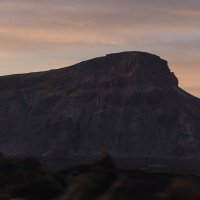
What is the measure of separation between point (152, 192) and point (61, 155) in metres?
167

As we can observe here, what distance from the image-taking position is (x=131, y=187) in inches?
1056

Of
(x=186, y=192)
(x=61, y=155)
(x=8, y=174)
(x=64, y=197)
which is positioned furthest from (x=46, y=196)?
(x=61, y=155)

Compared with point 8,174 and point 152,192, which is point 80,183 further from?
point 8,174

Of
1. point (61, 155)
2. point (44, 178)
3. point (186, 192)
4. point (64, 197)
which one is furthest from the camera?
point (61, 155)

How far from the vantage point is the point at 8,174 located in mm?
40656

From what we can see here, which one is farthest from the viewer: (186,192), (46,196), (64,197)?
(46,196)

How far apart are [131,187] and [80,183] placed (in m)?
2.06

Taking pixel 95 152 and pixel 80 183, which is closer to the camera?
pixel 80 183

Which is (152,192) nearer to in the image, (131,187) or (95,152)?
(131,187)

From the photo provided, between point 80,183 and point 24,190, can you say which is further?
point 24,190

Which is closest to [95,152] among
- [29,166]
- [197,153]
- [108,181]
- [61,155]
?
[61,155]

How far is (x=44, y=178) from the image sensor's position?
3173cm

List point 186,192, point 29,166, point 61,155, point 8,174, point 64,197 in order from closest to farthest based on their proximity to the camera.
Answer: point 186,192 → point 64,197 → point 8,174 → point 29,166 → point 61,155

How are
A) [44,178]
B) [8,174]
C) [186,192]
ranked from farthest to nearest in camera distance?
1. [8,174]
2. [44,178]
3. [186,192]
